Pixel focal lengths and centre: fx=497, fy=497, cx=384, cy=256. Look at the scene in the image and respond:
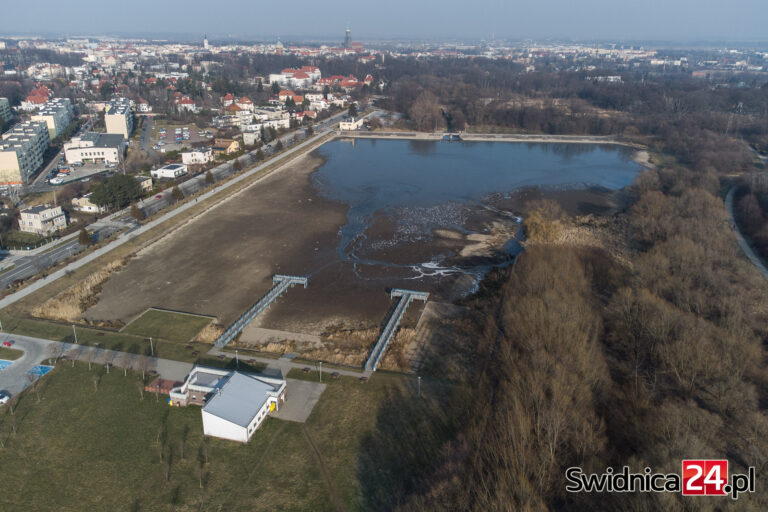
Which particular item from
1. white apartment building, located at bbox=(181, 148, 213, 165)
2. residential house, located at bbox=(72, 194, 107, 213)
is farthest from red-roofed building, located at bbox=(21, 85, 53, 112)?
residential house, located at bbox=(72, 194, 107, 213)

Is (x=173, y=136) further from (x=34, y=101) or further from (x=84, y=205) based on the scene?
(x=34, y=101)

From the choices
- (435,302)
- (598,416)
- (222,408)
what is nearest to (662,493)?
(598,416)

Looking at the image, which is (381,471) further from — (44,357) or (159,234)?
(159,234)

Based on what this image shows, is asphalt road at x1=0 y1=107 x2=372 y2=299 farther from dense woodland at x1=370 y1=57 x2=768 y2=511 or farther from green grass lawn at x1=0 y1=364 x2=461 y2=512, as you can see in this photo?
dense woodland at x1=370 y1=57 x2=768 y2=511

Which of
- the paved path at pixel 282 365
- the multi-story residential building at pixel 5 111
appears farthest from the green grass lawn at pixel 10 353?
the multi-story residential building at pixel 5 111

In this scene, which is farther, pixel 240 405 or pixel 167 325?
pixel 167 325

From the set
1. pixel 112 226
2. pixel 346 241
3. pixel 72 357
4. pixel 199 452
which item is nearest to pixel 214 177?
pixel 112 226
